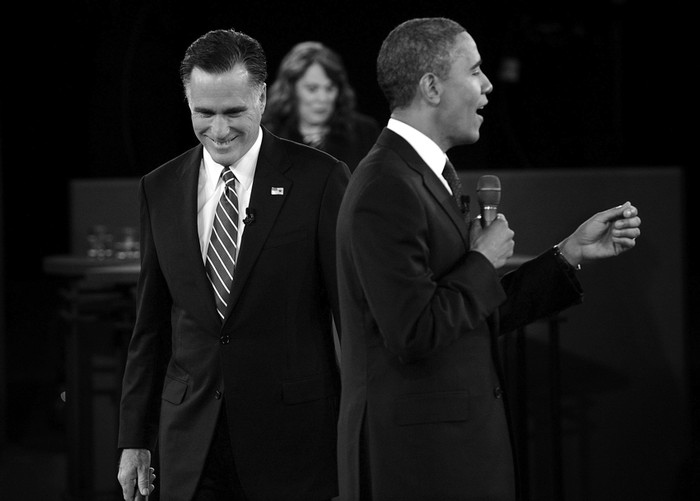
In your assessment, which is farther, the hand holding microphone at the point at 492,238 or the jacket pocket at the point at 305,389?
the jacket pocket at the point at 305,389

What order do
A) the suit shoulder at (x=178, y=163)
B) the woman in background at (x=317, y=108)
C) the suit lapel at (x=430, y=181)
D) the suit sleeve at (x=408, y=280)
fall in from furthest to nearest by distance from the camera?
the woman in background at (x=317, y=108), the suit shoulder at (x=178, y=163), the suit lapel at (x=430, y=181), the suit sleeve at (x=408, y=280)

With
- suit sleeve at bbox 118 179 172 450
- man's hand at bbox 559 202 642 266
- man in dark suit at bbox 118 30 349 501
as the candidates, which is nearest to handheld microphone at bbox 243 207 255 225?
man in dark suit at bbox 118 30 349 501

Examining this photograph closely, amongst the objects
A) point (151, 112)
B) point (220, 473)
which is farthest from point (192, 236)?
point (151, 112)

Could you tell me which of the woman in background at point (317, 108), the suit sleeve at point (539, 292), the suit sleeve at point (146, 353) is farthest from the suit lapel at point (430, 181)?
the woman in background at point (317, 108)

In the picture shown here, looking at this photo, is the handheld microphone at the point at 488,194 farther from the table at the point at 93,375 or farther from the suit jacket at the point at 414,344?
the table at the point at 93,375

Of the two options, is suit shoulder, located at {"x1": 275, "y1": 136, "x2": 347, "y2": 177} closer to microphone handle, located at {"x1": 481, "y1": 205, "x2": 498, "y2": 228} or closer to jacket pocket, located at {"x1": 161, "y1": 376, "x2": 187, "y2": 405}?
microphone handle, located at {"x1": 481, "y1": 205, "x2": 498, "y2": 228}

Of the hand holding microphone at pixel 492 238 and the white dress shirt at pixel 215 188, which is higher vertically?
the white dress shirt at pixel 215 188

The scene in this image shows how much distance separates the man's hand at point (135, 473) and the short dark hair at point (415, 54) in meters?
0.91

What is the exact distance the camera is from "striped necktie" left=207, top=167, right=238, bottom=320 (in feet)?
7.12

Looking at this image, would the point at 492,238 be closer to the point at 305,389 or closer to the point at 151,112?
the point at 305,389

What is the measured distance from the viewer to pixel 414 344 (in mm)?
1826

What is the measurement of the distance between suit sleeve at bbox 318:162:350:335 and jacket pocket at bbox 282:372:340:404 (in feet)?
0.40

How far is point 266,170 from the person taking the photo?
7.30 feet

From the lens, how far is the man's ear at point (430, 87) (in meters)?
1.96
